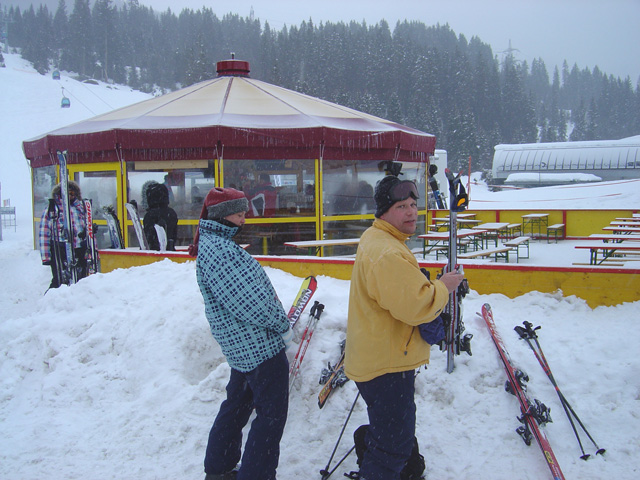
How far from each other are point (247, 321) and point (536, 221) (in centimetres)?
1304

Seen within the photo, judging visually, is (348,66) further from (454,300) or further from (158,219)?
(454,300)

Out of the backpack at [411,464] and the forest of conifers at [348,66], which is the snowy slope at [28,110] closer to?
the forest of conifers at [348,66]

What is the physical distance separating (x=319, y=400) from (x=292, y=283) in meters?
1.83

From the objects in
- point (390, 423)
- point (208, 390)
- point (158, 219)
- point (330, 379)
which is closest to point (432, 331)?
point (390, 423)

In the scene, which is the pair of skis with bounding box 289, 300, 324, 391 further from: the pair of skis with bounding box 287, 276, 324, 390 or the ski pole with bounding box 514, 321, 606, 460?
the ski pole with bounding box 514, 321, 606, 460

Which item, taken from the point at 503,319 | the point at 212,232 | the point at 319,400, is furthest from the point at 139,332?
the point at 503,319

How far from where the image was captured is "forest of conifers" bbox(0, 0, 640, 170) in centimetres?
6831

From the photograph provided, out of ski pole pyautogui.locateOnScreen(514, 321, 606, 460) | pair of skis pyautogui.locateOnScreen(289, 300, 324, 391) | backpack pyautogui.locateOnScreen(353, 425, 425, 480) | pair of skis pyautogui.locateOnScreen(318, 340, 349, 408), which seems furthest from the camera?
pair of skis pyautogui.locateOnScreen(289, 300, 324, 391)

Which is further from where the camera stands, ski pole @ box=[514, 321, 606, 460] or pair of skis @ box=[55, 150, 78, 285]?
pair of skis @ box=[55, 150, 78, 285]

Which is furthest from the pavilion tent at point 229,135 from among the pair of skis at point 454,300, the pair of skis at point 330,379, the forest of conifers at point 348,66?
the forest of conifers at point 348,66

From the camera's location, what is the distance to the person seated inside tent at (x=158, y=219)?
7574 millimetres

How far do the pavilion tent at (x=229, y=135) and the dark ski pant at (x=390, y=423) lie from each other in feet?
24.0

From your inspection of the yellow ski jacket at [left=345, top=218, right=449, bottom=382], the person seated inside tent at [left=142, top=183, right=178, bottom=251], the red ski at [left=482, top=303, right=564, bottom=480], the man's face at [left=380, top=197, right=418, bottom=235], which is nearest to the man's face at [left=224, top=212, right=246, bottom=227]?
the yellow ski jacket at [left=345, top=218, right=449, bottom=382]

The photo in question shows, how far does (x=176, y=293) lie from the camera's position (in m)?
5.13
